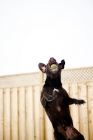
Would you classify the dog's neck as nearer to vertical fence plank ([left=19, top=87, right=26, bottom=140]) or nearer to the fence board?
the fence board

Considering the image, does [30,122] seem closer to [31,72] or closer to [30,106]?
[30,106]

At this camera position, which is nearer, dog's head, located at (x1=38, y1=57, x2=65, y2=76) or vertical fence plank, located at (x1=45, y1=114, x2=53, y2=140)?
dog's head, located at (x1=38, y1=57, x2=65, y2=76)

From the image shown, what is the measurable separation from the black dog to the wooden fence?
6.26ft

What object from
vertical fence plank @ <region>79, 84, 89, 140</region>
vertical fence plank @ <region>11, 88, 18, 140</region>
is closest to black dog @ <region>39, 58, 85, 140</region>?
vertical fence plank @ <region>79, 84, 89, 140</region>

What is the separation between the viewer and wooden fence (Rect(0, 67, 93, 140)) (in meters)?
4.12

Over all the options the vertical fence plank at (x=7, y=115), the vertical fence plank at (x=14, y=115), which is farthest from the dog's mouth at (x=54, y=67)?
the vertical fence plank at (x=7, y=115)

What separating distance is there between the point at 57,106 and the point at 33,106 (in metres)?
2.43

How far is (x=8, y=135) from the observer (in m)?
4.87

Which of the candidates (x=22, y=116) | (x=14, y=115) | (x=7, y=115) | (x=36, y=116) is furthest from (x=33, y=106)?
(x=7, y=115)

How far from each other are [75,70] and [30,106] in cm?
129

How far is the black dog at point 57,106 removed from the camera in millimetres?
2191

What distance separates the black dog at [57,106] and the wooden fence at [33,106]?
191cm

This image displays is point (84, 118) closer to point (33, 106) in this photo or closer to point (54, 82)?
point (33, 106)

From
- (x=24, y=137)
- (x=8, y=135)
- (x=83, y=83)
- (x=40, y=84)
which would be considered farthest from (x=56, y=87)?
(x=8, y=135)
